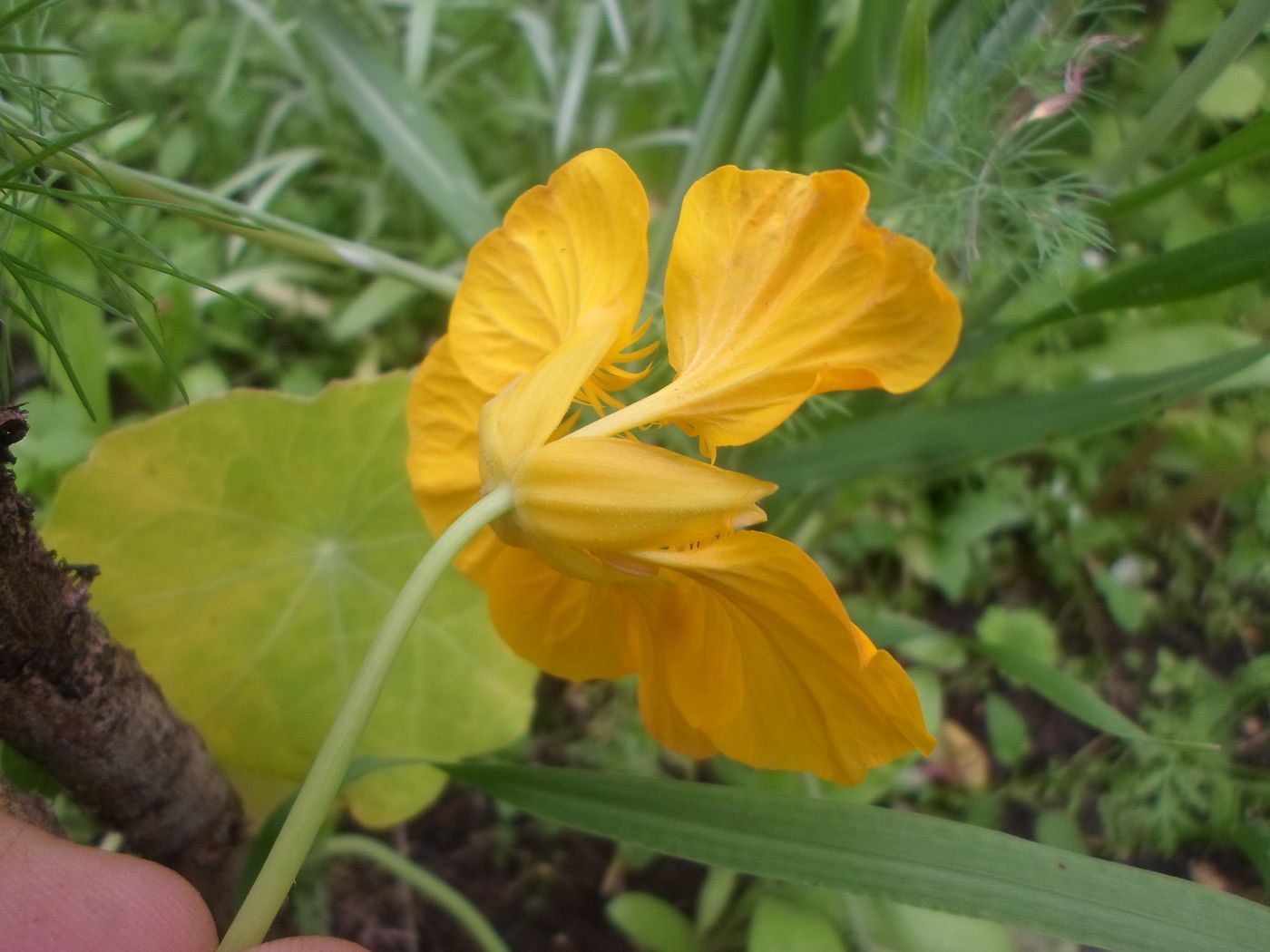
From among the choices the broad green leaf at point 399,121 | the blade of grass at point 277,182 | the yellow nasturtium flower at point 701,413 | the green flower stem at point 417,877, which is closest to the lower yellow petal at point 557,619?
the yellow nasturtium flower at point 701,413

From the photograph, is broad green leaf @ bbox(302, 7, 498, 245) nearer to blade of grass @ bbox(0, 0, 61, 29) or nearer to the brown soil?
blade of grass @ bbox(0, 0, 61, 29)

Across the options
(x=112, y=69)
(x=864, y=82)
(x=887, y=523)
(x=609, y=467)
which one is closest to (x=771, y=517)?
(x=887, y=523)

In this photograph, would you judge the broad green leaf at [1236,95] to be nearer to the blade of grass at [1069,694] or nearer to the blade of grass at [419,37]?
the blade of grass at [1069,694]

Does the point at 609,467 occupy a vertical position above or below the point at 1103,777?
above

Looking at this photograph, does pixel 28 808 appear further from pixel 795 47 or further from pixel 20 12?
pixel 795 47

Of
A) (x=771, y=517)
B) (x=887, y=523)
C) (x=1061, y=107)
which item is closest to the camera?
(x=1061, y=107)

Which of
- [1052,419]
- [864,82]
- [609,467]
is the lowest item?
[1052,419]

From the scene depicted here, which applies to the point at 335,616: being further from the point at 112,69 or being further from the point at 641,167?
the point at 112,69

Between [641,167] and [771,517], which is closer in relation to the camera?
[771,517]
